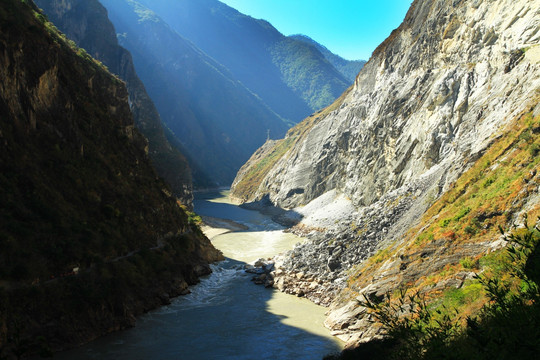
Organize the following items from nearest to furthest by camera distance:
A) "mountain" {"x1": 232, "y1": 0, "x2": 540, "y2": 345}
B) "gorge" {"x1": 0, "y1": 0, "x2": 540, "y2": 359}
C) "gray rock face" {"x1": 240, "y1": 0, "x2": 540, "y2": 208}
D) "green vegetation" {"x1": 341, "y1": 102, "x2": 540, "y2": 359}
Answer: "green vegetation" {"x1": 341, "y1": 102, "x2": 540, "y2": 359}
"gorge" {"x1": 0, "y1": 0, "x2": 540, "y2": 359}
"mountain" {"x1": 232, "y1": 0, "x2": 540, "y2": 345}
"gray rock face" {"x1": 240, "y1": 0, "x2": 540, "y2": 208}

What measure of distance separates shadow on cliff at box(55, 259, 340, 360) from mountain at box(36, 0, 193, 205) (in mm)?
60482

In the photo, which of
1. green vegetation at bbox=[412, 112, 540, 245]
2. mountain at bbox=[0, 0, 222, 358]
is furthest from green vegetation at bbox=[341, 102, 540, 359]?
mountain at bbox=[0, 0, 222, 358]

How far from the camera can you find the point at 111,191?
98.2 ft

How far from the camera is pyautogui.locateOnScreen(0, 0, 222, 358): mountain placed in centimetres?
1981

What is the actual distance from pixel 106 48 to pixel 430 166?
106114mm

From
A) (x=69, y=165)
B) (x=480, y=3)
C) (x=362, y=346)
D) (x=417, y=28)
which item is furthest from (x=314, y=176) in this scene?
(x=362, y=346)

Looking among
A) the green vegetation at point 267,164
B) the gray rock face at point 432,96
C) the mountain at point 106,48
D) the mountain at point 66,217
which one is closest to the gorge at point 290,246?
the mountain at point 66,217

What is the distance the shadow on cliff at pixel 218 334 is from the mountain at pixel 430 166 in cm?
232

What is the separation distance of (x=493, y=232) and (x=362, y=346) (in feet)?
27.1

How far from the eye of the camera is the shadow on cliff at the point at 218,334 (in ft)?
65.0

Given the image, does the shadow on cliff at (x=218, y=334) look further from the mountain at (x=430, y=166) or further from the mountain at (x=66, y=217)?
the mountain at (x=430, y=166)

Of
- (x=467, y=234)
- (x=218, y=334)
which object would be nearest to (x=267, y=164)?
(x=218, y=334)

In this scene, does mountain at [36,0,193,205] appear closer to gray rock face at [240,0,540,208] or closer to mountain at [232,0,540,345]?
gray rock face at [240,0,540,208]

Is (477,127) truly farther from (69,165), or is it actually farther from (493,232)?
(69,165)
